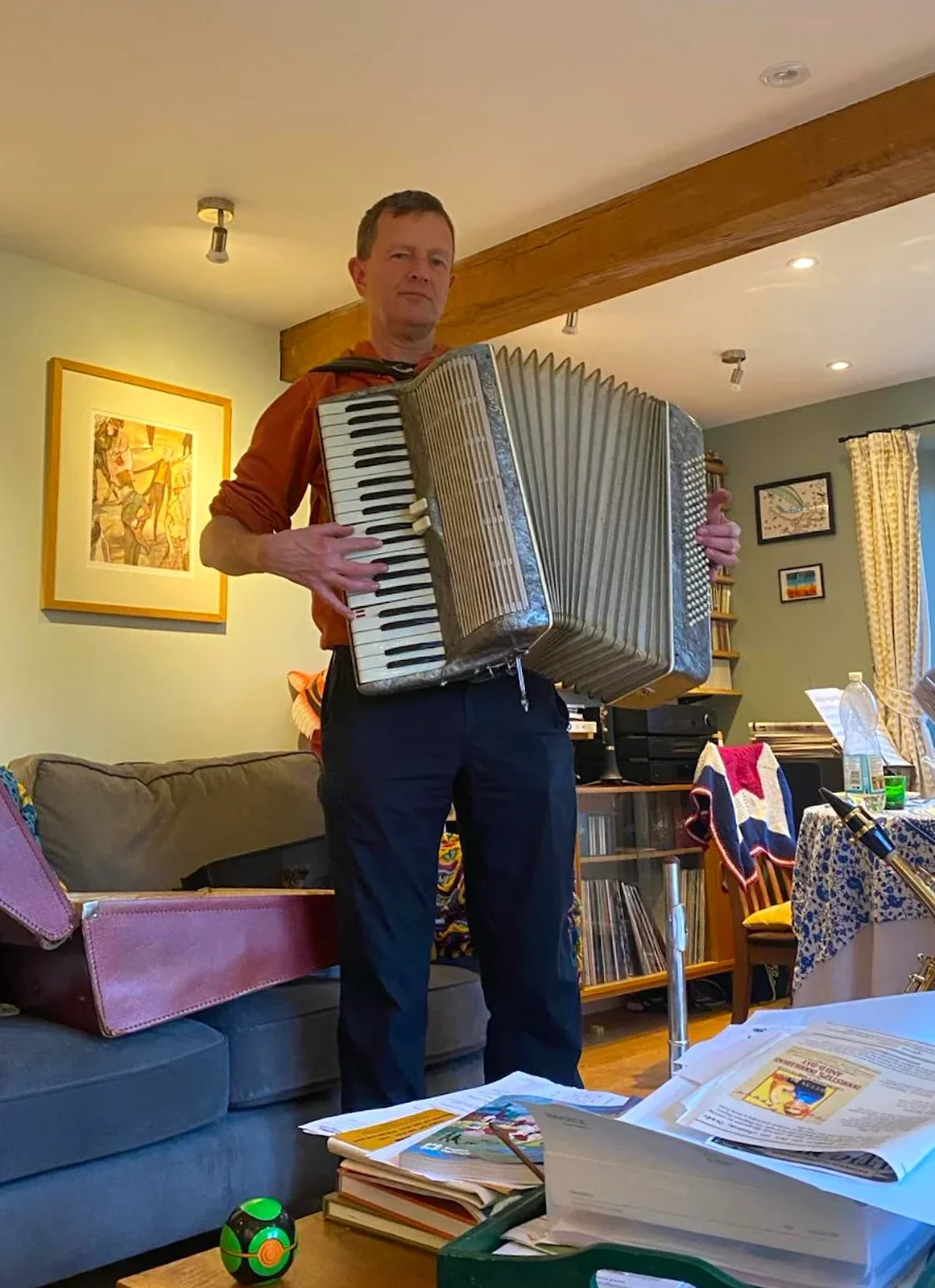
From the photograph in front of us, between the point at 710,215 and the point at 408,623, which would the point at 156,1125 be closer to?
the point at 408,623

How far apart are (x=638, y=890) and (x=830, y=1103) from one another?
3181mm

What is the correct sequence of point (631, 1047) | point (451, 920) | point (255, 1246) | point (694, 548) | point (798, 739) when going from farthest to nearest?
point (798, 739) → point (631, 1047) → point (451, 920) → point (694, 548) → point (255, 1246)

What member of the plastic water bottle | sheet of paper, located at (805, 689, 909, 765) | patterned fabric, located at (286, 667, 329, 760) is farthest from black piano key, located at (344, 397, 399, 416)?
patterned fabric, located at (286, 667, 329, 760)

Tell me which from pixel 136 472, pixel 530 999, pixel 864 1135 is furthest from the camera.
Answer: pixel 136 472

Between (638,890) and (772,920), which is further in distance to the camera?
(638,890)

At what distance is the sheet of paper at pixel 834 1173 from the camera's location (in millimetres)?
547

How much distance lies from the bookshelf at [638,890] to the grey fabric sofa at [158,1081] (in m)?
1.46

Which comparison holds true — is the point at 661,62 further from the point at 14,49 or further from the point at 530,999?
the point at 530,999

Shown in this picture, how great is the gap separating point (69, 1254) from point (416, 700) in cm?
83

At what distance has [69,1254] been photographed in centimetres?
146

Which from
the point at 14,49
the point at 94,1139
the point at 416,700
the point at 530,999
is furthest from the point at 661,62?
the point at 94,1139

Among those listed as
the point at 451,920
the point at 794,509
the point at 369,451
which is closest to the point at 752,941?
the point at 451,920

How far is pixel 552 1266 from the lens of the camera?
0.59 meters

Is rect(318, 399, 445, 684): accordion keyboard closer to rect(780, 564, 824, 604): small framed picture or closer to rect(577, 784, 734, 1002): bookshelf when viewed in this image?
rect(577, 784, 734, 1002): bookshelf
